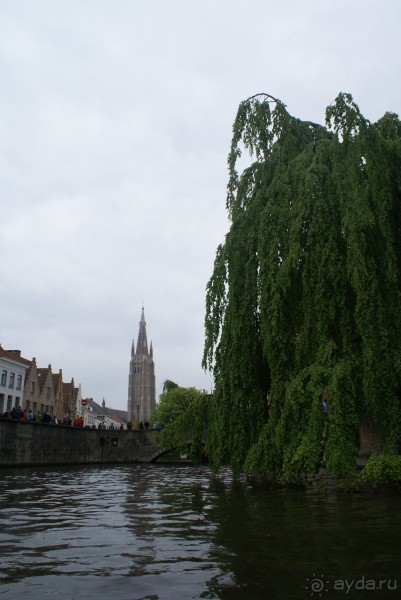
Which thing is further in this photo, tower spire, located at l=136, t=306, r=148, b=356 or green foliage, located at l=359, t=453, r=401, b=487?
tower spire, located at l=136, t=306, r=148, b=356

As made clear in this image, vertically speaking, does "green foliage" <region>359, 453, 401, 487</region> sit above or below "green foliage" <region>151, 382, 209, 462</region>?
below

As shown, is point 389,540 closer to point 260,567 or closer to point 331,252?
point 260,567

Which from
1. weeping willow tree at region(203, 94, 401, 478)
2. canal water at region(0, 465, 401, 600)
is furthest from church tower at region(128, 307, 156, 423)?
canal water at region(0, 465, 401, 600)

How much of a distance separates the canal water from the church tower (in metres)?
124

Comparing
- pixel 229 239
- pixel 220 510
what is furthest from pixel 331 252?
pixel 220 510

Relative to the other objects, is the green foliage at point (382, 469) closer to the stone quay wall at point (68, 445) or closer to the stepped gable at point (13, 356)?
the stone quay wall at point (68, 445)

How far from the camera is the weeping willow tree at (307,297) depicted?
11.2 metres

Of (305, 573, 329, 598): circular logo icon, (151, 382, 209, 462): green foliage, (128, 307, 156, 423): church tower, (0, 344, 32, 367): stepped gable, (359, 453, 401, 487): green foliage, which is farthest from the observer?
(128, 307, 156, 423): church tower

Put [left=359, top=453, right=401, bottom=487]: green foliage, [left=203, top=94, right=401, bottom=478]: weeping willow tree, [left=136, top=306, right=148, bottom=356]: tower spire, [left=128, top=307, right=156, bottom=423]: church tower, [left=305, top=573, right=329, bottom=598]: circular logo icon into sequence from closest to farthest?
1. [left=305, top=573, right=329, bottom=598]: circular logo icon
2. [left=359, top=453, right=401, bottom=487]: green foliage
3. [left=203, top=94, right=401, bottom=478]: weeping willow tree
4. [left=128, top=307, right=156, bottom=423]: church tower
5. [left=136, top=306, right=148, bottom=356]: tower spire

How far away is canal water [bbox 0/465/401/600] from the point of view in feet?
16.4

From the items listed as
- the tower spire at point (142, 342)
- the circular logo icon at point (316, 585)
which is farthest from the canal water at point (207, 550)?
the tower spire at point (142, 342)

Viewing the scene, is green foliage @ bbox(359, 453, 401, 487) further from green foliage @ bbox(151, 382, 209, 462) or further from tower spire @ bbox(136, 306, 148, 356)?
tower spire @ bbox(136, 306, 148, 356)

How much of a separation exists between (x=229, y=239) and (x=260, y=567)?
9998 millimetres

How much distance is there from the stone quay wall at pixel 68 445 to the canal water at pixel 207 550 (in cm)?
1344
